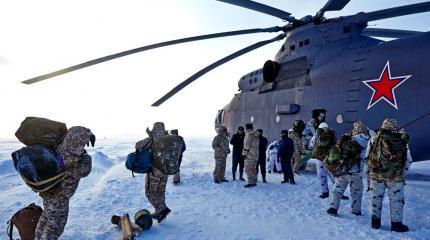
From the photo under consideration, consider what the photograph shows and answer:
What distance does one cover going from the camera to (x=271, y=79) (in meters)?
11.6

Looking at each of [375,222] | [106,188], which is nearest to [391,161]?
[375,222]

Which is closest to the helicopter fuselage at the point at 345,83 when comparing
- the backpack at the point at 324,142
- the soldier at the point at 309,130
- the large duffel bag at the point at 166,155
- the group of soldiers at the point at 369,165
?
the soldier at the point at 309,130

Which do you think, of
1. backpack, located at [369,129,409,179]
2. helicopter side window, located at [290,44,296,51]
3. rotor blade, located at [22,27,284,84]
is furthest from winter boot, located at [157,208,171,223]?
helicopter side window, located at [290,44,296,51]

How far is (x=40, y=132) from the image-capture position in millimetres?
3416

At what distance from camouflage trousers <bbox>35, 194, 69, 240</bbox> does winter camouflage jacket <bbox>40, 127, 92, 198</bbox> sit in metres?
0.11

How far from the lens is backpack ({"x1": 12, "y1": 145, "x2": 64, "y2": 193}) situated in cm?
318

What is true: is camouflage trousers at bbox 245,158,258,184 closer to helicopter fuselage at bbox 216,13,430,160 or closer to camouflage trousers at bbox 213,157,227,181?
camouflage trousers at bbox 213,157,227,181

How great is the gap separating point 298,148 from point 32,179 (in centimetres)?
863

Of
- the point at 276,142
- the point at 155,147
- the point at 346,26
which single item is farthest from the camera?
the point at 276,142

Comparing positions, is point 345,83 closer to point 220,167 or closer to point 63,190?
point 220,167

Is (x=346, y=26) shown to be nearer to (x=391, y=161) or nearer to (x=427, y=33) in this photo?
(x=427, y=33)

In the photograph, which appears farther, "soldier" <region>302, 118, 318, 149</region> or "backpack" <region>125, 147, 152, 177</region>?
"soldier" <region>302, 118, 318, 149</region>

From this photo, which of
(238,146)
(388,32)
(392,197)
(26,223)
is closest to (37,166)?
(26,223)

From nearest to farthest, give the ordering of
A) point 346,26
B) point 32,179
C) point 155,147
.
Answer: point 32,179 → point 155,147 → point 346,26
